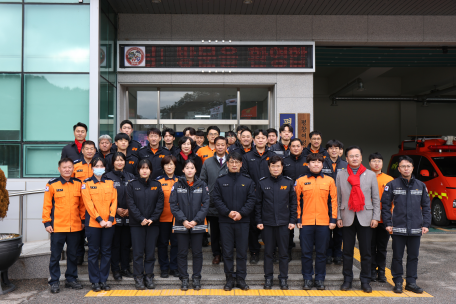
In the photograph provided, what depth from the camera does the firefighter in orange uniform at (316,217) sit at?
4383mm

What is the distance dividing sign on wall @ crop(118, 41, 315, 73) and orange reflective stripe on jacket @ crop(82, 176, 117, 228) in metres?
4.42

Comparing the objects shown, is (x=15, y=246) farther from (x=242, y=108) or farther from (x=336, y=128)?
(x=336, y=128)

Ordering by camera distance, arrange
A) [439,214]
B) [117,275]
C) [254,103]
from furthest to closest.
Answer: [254,103], [439,214], [117,275]

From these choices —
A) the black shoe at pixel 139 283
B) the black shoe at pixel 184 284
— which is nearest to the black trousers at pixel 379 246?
the black shoe at pixel 184 284

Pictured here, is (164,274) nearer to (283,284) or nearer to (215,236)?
(215,236)

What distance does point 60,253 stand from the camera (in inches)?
175

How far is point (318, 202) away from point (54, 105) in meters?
5.12

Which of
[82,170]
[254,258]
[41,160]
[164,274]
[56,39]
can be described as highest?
[56,39]

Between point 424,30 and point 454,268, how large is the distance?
5758 millimetres

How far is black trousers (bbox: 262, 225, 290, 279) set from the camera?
4395 millimetres

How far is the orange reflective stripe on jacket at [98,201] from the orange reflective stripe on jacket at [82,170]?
1.71ft

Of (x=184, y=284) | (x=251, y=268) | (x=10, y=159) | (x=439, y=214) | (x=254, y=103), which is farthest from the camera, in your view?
(x=254, y=103)

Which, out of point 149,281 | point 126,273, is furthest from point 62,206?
point 149,281

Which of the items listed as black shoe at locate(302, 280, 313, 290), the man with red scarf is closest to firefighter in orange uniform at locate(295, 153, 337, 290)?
black shoe at locate(302, 280, 313, 290)
